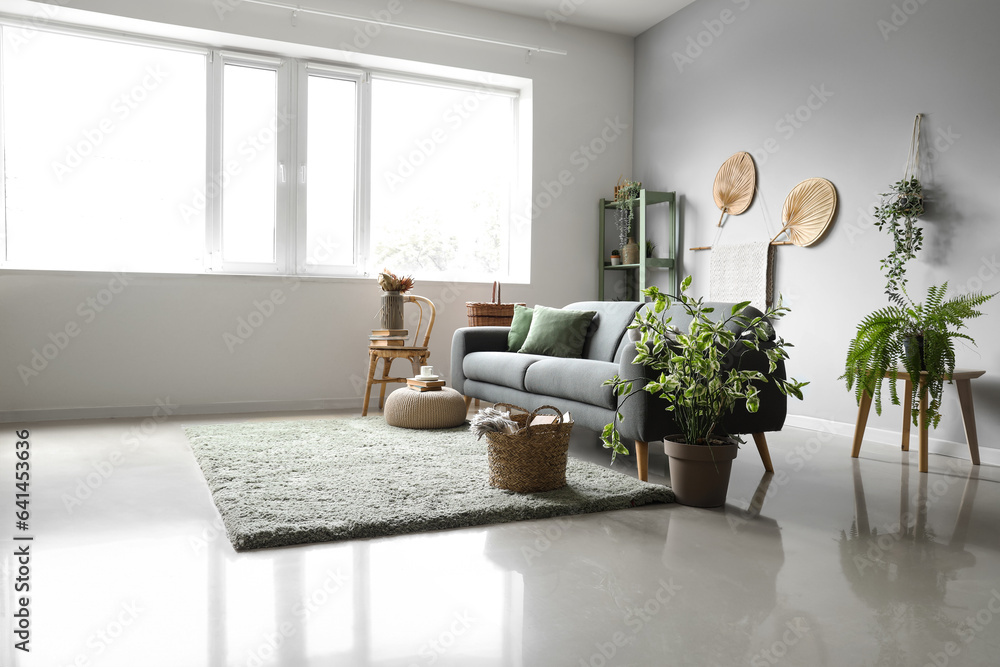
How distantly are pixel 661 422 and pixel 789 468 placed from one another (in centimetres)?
89

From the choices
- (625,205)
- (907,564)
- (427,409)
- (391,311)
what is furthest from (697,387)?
(625,205)

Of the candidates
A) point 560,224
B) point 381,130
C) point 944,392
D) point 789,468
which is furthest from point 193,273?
point 944,392

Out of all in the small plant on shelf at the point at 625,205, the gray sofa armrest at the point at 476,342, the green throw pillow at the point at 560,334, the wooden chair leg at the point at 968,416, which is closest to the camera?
the wooden chair leg at the point at 968,416

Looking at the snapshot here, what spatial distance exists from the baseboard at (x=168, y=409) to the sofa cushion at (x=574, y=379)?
7.00 ft

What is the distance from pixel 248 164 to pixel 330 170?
61 centimetres

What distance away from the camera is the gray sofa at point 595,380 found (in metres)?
3.04

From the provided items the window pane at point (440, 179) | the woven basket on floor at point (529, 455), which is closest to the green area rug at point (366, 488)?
the woven basket on floor at point (529, 455)

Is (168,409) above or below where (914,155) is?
below

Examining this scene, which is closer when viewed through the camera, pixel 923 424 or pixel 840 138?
pixel 923 424

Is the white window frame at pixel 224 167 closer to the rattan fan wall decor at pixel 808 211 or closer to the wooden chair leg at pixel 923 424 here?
the rattan fan wall decor at pixel 808 211

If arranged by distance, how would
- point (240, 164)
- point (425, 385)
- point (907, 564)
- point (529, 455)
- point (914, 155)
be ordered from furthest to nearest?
point (240, 164), point (425, 385), point (914, 155), point (529, 455), point (907, 564)

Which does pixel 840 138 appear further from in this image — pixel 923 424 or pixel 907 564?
pixel 907 564

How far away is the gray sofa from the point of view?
3035mm

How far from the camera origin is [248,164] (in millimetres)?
5453
